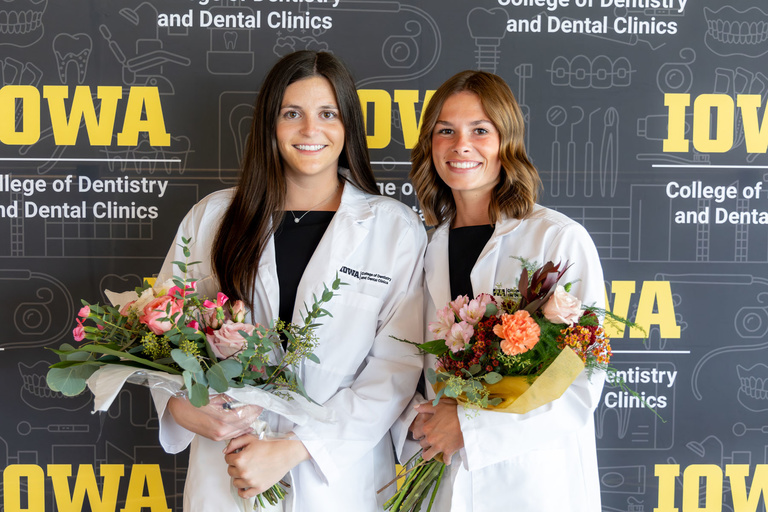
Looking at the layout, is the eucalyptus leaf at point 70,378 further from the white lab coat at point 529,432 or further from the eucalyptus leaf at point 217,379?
the white lab coat at point 529,432

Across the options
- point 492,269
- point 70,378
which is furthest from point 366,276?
point 70,378

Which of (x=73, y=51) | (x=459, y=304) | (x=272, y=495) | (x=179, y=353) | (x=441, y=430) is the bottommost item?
(x=272, y=495)

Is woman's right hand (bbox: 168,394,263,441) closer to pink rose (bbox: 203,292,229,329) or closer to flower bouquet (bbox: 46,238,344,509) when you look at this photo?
flower bouquet (bbox: 46,238,344,509)

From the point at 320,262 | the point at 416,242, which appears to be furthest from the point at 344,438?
the point at 416,242

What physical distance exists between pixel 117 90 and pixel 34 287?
0.84 meters

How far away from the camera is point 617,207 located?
2.44m

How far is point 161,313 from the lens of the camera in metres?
1.47

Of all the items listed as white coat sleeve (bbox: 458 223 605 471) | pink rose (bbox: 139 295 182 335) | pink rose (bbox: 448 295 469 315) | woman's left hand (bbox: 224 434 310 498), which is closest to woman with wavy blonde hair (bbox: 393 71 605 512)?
white coat sleeve (bbox: 458 223 605 471)

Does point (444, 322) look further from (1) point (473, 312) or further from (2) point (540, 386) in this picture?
(2) point (540, 386)

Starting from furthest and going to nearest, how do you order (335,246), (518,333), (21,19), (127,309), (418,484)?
(21,19) → (335,246) → (418,484) → (127,309) → (518,333)

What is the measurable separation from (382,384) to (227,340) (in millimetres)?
523

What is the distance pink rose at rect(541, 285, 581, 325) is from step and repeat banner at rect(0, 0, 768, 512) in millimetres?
1096

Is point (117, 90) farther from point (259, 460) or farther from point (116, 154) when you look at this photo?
point (259, 460)

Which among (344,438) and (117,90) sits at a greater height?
(117,90)
